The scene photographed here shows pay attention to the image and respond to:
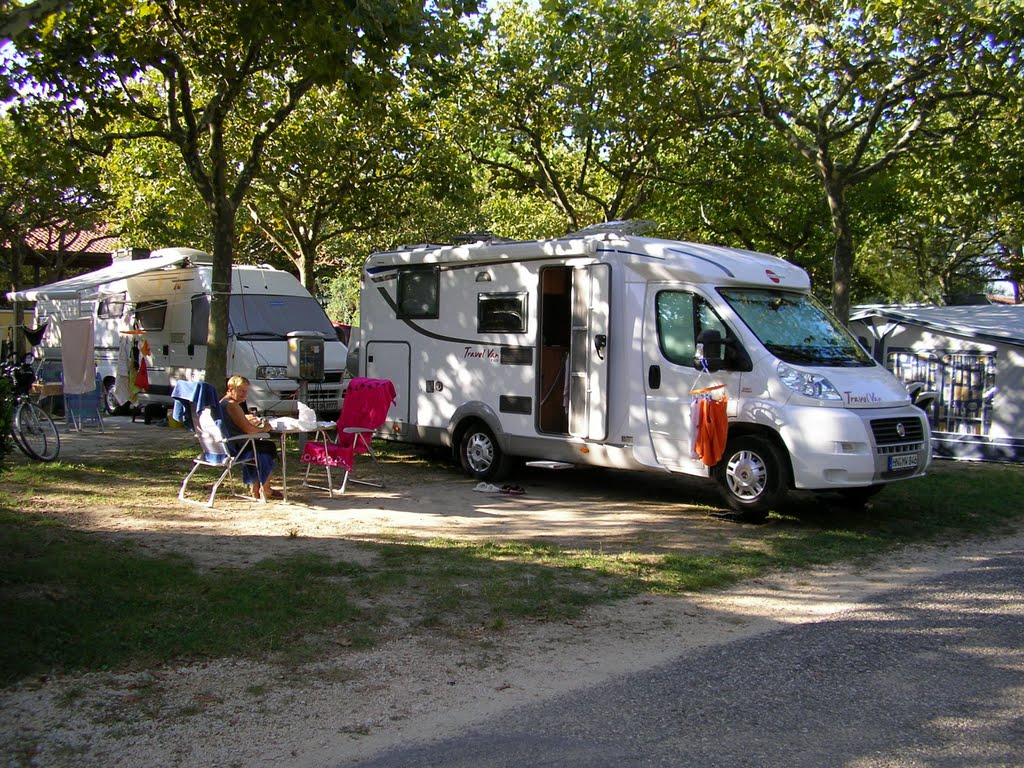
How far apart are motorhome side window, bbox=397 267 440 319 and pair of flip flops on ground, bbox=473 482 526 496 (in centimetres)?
227

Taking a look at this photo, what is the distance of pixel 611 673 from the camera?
5.14 m

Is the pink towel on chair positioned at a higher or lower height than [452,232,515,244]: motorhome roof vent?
lower

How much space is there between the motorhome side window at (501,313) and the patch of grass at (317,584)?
341cm

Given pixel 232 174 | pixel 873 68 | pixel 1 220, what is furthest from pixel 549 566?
pixel 1 220

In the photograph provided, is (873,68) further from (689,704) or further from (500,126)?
(689,704)

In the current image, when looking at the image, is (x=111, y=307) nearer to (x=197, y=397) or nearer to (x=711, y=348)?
(x=197, y=397)

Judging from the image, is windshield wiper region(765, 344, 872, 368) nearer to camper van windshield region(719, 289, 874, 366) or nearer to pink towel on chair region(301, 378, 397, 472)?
camper van windshield region(719, 289, 874, 366)

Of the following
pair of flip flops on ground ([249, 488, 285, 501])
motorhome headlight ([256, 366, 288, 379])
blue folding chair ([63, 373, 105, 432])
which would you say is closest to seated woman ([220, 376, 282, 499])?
pair of flip flops on ground ([249, 488, 285, 501])

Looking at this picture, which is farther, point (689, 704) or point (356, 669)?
point (356, 669)

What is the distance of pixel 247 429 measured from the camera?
29.9ft

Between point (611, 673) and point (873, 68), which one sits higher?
point (873, 68)

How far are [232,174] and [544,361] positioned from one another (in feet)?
33.6

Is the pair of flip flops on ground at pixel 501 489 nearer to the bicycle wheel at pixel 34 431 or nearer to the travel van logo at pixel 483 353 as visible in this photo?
the travel van logo at pixel 483 353

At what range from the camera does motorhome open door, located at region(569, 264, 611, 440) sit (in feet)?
32.4
